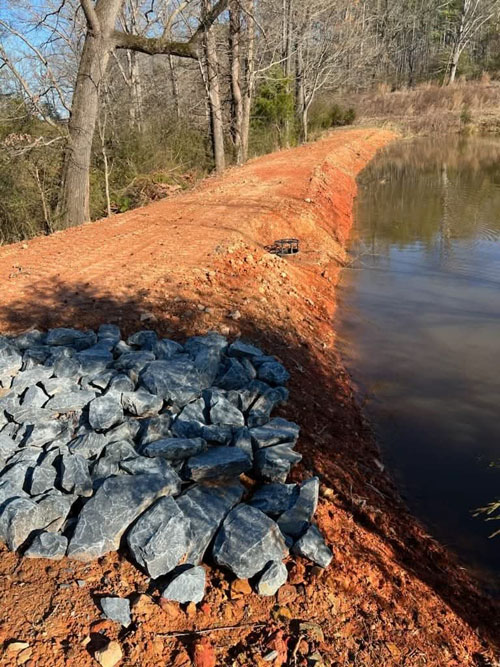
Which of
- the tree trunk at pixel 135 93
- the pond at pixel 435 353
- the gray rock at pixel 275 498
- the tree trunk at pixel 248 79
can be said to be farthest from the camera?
the tree trunk at pixel 248 79

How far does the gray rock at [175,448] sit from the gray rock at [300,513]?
2.36 ft

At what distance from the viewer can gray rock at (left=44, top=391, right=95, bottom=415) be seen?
12.5 feet

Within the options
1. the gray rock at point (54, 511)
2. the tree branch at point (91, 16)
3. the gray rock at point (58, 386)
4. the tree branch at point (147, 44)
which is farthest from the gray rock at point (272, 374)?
the tree branch at point (91, 16)

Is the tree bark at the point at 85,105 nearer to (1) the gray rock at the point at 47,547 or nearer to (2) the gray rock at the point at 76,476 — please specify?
(2) the gray rock at the point at 76,476

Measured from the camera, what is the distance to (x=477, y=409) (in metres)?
5.83

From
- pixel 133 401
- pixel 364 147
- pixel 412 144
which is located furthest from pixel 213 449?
pixel 412 144

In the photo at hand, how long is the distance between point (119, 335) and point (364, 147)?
82.6 ft

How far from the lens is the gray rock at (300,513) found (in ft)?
10.4

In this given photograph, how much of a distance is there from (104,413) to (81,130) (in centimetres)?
917

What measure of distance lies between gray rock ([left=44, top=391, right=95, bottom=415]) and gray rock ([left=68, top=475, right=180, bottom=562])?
884 mm

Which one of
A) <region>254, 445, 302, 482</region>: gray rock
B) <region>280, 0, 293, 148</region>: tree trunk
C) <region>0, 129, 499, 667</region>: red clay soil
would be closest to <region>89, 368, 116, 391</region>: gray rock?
<region>254, 445, 302, 482</region>: gray rock

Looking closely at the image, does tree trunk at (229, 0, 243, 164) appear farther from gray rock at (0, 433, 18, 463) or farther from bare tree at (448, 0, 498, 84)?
bare tree at (448, 0, 498, 84)

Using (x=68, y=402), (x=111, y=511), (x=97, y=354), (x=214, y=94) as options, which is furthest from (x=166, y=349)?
(x=214, y=94)

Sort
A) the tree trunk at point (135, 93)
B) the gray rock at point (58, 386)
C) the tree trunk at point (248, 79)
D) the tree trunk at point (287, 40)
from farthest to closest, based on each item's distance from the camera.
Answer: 1. the tree trunk at point (287, 40)
2. the tree trunk at point (248, 79)
3. the tree trunk at point (135, 93)
4. the gray rock at point (58, 386)
